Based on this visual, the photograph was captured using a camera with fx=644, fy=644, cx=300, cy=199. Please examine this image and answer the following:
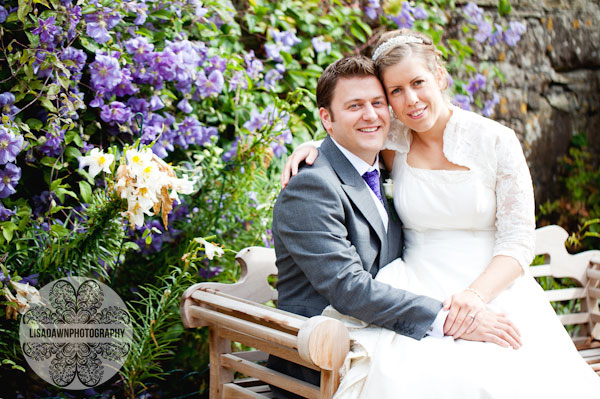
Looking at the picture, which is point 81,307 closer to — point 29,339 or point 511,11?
point 29,339

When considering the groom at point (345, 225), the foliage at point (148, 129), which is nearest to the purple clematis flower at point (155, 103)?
the foliage at point (148, 129)

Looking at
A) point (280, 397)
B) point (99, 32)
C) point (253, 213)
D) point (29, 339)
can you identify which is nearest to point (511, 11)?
point (253, 213)

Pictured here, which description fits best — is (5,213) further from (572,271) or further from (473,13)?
(473,13)

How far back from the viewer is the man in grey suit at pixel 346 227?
2.14 m

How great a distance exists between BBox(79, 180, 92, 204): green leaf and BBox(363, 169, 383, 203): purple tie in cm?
Result: 115

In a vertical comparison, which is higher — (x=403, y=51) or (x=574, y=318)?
(x=403, y=51)

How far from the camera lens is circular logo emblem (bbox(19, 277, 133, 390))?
2.41 metres

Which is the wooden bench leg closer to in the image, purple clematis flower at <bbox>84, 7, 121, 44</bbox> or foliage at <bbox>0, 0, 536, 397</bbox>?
foliage at <bbox>0, 0, 536, 397</bbox>

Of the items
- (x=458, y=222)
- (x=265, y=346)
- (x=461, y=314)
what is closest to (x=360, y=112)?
(x=458, y=222)

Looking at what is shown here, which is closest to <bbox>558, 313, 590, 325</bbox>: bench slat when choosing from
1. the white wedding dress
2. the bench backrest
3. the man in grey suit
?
the bench backrest

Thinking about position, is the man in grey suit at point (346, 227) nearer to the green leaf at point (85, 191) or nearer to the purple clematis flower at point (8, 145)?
the green leaf at point (85, 191)

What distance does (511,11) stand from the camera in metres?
4.86

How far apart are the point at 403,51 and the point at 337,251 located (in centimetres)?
84

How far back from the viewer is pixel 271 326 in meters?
2.19
